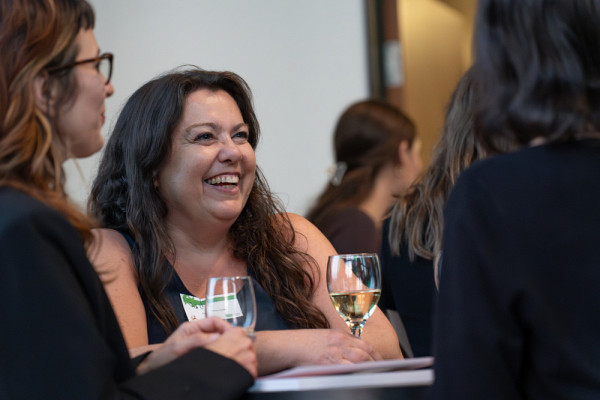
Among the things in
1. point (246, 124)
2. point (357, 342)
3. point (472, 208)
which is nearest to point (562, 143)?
point (472, 208)

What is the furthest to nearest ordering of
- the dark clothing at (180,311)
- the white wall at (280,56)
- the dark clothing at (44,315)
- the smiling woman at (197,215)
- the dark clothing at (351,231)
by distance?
the white wall at (280,56), the dark clothing at (351,231), the smiling woman at (197,215), the dark clothing at (180,311), the dark clothing at (44,315)

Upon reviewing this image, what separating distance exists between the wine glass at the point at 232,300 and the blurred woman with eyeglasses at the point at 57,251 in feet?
0.13

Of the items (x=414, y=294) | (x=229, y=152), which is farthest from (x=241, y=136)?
(x=414, y=294)

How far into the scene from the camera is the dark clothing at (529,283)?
100 centimetres

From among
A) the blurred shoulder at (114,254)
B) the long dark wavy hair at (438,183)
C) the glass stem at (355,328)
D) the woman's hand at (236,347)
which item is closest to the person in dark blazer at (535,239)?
the woman's hand at (236,347)

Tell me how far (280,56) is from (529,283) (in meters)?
3.61

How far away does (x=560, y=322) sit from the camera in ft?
3.31

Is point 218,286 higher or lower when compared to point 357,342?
higher

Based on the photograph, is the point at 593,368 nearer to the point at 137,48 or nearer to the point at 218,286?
the point at 218,286

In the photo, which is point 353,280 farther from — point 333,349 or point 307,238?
point 307,238

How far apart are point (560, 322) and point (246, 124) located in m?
1.57

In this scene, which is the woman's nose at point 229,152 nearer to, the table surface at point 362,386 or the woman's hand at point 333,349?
the woman's hand at point 333,349

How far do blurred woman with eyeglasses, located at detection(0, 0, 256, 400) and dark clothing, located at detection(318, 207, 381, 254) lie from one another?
1.98m

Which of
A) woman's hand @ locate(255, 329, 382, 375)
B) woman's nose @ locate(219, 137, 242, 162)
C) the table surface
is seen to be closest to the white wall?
woman's nose @ locate(219, 137, 242, 162)
